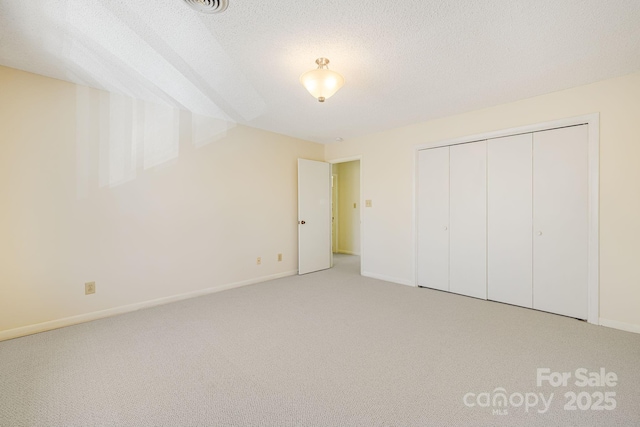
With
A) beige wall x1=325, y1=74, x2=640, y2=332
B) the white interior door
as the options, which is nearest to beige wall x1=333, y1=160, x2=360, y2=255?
the white interior door

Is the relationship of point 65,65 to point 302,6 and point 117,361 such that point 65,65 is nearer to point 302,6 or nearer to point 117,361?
point 302,6

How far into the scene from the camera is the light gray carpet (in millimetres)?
1529

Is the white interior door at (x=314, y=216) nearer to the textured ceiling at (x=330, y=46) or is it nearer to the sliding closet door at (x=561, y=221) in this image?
the textured ceiling at (x=330, y=46)

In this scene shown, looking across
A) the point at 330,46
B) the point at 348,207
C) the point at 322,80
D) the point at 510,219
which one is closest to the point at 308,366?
the point at 322,80

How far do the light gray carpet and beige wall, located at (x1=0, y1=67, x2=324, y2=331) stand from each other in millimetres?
446

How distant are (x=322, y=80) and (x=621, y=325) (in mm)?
3525

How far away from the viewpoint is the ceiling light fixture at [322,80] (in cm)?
221

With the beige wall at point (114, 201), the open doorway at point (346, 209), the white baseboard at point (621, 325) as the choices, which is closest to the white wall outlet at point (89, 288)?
the beige wall at point (114, 201)

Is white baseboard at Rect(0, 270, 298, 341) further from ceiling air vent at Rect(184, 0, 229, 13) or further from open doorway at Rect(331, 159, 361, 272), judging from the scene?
open doorway at Rect(331, 159, 361, 272)

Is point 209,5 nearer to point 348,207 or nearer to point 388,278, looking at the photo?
point 388,278

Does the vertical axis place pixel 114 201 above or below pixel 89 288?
above

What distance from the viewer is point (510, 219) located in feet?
10.7

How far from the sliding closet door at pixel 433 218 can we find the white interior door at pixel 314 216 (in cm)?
178

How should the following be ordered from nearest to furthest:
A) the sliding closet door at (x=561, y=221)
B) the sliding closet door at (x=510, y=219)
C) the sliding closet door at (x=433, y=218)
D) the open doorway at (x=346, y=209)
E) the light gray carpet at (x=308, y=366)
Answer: the light gray carpet at (x=308, y=366) < the sliding closet door at (x=561, y=221) < the sliding closet door at (x=510, y=219) < the sliding closet door at (x=433, y=218) < the open doorway at (x=346, y=209)
